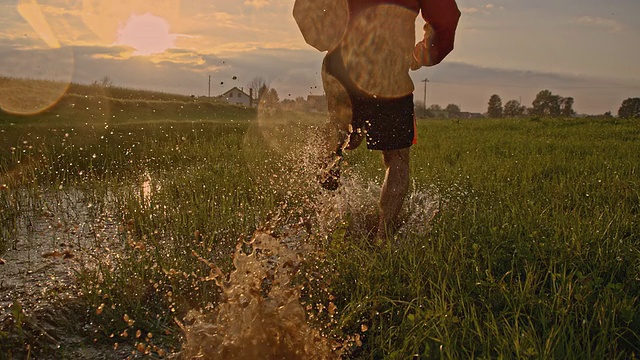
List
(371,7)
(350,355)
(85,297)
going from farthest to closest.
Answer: (371,7) < (85,297) < (350,355)

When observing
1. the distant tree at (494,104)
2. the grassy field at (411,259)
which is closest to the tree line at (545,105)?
the distant tree at (494,104)

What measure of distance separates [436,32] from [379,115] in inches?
28.1

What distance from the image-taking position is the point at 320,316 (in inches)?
114

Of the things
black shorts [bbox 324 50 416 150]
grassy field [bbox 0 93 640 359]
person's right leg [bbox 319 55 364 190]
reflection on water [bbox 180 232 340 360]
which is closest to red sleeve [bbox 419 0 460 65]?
black shorts [bbox 324 50 416 150]

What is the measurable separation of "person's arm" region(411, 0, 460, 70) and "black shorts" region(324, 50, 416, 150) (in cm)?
32

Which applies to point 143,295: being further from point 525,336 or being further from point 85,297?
point 525,336

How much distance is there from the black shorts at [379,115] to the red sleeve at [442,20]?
0.43 metres

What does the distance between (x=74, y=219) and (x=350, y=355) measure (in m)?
3.43

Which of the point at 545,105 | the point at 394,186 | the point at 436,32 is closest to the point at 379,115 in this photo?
the point at 394,186

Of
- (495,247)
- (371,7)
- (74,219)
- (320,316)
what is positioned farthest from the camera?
(74,219)

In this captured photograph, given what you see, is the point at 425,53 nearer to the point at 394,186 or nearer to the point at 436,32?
→ the point at 436,32

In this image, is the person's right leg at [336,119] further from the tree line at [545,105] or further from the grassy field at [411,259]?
the tree line at [545,105]

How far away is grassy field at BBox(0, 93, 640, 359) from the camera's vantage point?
256 cm

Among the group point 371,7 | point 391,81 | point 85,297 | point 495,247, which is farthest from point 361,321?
point 371,7
